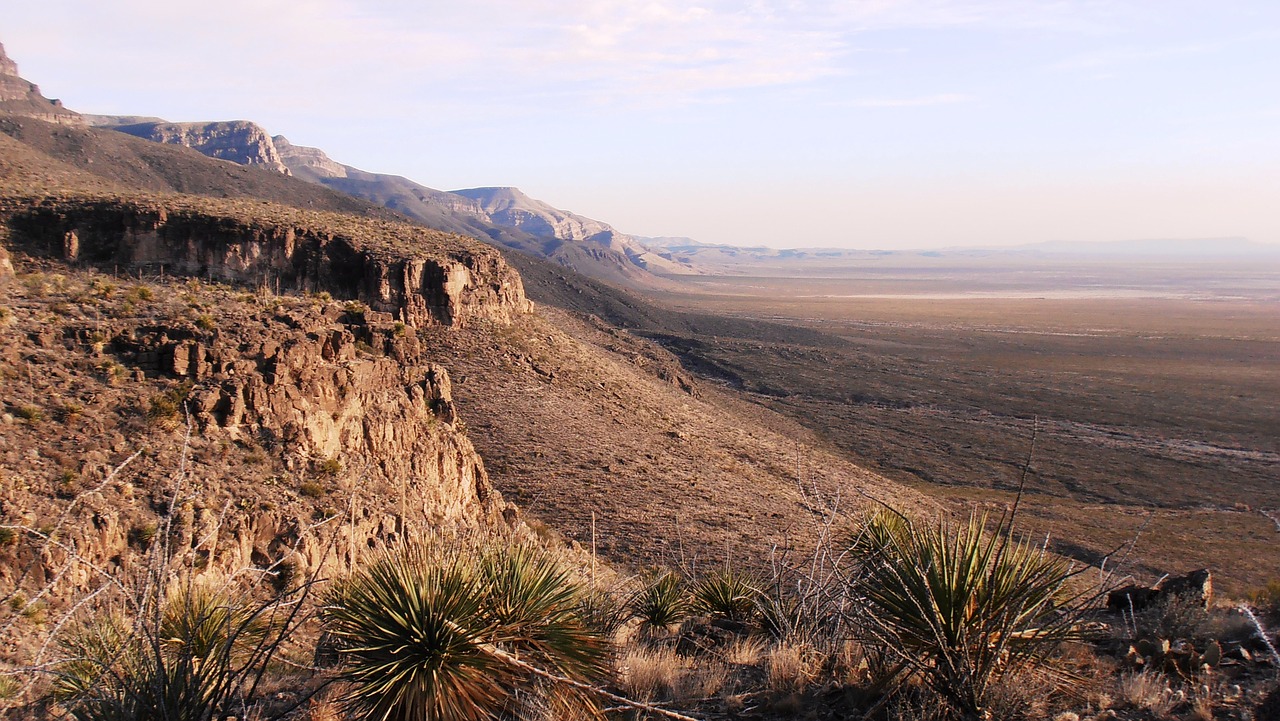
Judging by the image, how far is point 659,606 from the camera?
27.3 feet

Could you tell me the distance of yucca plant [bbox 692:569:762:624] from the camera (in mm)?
8516

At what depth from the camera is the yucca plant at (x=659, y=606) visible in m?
8.23

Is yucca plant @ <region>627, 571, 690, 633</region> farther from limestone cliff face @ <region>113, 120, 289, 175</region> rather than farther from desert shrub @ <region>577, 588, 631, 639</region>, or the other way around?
limestone cliff face @ <region>113, 120, 289, 175</region>

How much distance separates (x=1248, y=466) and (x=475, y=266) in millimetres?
42262

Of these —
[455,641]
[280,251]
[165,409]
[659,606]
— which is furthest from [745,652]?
[280,251]

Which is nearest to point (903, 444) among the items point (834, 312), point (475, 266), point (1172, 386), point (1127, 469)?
point (1127, 469)

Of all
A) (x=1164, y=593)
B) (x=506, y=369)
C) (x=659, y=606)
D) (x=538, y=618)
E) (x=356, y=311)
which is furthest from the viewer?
(x=506, y=369)

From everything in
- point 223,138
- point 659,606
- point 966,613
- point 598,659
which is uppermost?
point 223,138

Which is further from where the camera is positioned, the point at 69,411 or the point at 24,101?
the point at 24,101

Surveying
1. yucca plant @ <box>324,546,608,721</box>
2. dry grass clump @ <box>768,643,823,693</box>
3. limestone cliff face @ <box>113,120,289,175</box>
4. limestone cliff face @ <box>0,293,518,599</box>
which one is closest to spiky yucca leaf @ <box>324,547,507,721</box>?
yucca plant @ <box>324,546,608,721</box>

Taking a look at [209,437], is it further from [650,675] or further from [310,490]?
[650,675]

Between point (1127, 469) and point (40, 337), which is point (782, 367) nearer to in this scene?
point (1127, 469)

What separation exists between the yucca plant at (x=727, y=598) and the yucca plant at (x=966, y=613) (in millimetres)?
3587

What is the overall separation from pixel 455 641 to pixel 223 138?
187m
